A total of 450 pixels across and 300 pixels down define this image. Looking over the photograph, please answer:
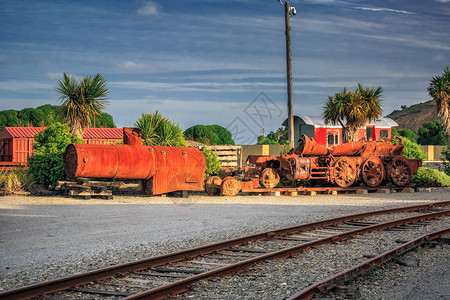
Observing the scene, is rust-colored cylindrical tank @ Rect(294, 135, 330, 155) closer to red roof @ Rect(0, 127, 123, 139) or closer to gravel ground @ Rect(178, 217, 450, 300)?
gravel ground @ Rect(178, 217, 450, 300)

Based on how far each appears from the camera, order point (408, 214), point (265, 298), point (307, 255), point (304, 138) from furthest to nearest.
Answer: point (304, 138)
point (408, 214)
point (307, 255)
point (265, 298)

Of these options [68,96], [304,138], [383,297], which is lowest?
[383,297]

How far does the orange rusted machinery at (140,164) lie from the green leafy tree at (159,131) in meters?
5.48

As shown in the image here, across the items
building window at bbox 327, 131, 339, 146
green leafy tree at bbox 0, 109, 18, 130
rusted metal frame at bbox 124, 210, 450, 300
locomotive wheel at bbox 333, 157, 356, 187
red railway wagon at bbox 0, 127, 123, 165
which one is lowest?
rusted metal frame at bbox 124, 210, 450, 300

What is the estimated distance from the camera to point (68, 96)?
25703 millimetres

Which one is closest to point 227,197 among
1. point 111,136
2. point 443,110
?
point 111,136

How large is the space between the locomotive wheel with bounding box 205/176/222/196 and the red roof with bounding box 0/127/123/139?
52.3 feet

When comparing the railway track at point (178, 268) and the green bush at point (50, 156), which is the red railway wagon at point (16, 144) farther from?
the railway track at point (178, 268)

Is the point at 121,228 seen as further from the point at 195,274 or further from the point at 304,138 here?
the point at 304,138

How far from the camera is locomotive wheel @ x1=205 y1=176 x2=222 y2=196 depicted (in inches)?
752

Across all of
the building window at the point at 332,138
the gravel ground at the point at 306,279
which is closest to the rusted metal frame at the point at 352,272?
the gravel ground at the point at 306,279

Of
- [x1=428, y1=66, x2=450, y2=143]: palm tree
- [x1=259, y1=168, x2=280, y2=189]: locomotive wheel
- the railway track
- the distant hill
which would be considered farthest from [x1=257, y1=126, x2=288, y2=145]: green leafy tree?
the distant hill

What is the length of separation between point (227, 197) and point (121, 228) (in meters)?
7.51

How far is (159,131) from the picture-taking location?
24734mm
